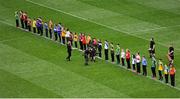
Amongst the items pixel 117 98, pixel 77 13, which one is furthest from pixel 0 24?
pixel 117 98

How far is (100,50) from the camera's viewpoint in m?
41.4

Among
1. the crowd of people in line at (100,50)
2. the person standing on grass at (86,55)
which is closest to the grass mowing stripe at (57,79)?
the person standing on grass at (86,55)

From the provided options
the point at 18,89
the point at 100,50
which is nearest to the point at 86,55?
the point at 100,50

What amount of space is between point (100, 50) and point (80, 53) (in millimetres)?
1984

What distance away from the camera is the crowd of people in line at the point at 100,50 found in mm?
36656

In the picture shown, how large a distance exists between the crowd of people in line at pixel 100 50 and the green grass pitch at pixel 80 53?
28.9 inches

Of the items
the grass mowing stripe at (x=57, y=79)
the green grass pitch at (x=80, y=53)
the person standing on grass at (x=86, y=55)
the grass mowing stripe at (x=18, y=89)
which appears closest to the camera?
the grass mowing stripe at (x=18, y=89)

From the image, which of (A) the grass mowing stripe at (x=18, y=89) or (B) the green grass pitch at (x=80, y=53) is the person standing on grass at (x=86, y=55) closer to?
(B) the green grass pitch at (x=80, y=53)

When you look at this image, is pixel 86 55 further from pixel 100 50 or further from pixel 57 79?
pixel 57 79

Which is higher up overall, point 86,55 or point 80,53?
point 86,55

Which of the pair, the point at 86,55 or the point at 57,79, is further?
the point at 86,55

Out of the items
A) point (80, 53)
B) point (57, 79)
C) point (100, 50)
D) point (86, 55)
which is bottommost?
point (80, 53)

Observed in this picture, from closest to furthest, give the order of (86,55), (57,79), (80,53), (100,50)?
(57,79), (86,55), (100,50), (80,53)

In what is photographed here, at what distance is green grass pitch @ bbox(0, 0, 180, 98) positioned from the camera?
3444 centimetres
